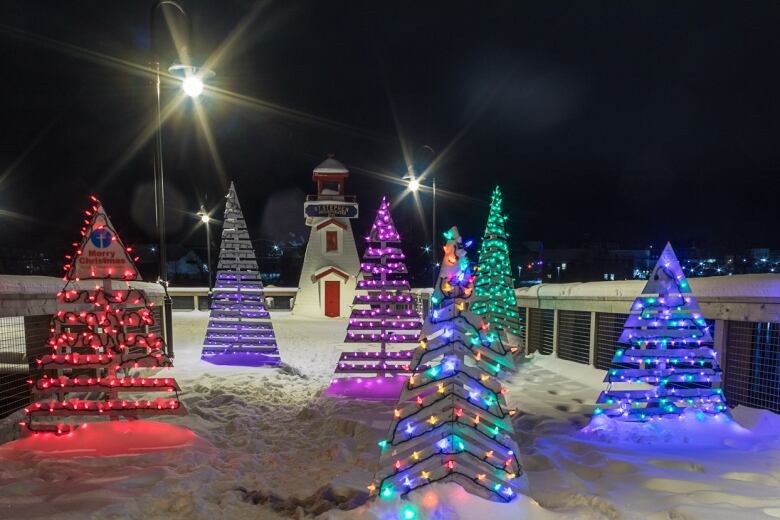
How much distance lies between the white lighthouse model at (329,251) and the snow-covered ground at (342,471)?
1863 cm

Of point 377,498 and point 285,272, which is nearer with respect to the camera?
point 377,498

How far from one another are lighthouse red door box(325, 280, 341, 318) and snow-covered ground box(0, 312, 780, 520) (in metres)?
18.6

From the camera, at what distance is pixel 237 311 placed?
1252 cm

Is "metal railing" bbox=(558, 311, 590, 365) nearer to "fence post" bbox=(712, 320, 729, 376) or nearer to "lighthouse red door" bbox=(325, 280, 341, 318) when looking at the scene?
"fence post" bbox=(712, 320, 729, 376)

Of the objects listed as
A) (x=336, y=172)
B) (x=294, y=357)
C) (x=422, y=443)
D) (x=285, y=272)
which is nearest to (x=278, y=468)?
(x=422, y=443)

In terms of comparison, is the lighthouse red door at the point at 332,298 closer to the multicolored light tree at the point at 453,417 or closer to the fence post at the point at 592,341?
the fence post at the point at 592,341

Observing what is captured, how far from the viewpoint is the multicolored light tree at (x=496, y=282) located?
12945 millimetres

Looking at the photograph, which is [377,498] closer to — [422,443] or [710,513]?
[422,443]

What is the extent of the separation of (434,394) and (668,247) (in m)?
4.75

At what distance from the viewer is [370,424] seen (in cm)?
709

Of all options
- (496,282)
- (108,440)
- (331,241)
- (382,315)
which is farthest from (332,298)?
(108,440)

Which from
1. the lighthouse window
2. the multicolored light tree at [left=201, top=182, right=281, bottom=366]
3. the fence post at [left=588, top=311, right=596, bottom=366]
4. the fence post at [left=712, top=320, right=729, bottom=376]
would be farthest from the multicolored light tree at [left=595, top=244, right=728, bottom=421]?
the lighthouse window

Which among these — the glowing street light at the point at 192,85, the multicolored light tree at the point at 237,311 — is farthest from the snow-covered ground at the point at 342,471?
the glowing street light at the point at 192,85

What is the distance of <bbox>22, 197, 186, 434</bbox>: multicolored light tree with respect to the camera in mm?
6469
